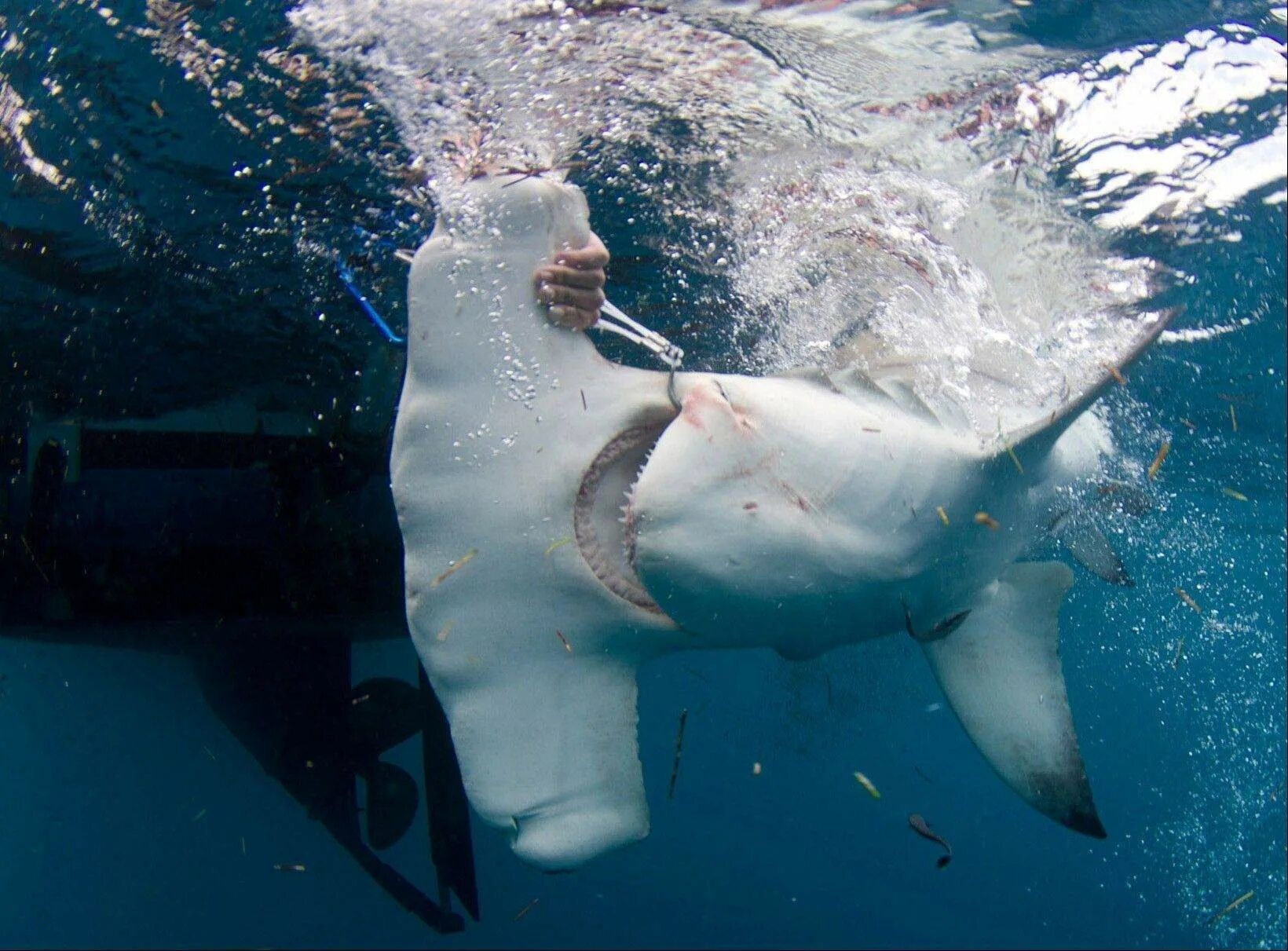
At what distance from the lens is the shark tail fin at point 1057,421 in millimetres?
2695

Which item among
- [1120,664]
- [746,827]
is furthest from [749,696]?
[1120,664]

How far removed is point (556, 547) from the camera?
242 centimetres

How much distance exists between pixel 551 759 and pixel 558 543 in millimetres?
716

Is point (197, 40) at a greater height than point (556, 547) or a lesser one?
greater

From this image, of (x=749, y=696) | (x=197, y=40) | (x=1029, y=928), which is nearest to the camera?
(x=197, y=40)

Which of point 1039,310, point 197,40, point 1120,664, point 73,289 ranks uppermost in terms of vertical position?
point 197,40

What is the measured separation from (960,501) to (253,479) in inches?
265

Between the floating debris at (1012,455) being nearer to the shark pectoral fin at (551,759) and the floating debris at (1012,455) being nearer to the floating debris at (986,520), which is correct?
the floating debris at (986,520)

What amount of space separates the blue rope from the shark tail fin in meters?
5.14

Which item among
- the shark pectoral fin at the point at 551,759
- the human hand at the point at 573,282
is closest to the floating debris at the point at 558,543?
the shark pectoral fin at the point at 551,759

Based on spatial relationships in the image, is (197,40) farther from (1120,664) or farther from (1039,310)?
(1120,664)

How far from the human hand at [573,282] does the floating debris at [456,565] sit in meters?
0.79

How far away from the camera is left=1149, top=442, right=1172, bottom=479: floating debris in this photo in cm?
1169

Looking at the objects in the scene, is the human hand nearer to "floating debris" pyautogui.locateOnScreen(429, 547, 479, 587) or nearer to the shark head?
the shark head
